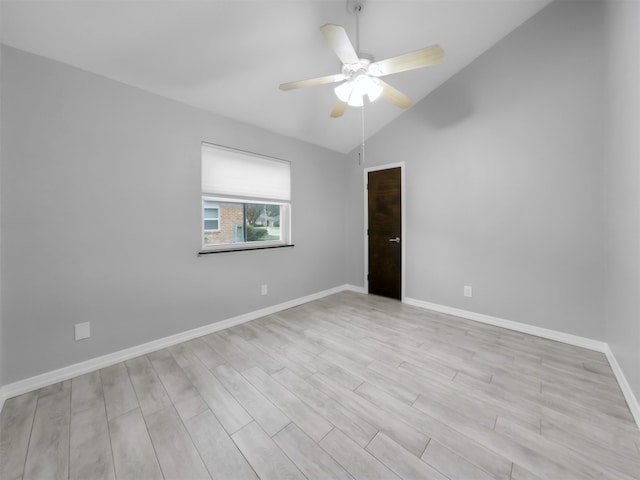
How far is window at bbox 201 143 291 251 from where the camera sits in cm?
273

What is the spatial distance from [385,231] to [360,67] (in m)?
2.44

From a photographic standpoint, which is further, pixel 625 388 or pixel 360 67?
pixel 360 67

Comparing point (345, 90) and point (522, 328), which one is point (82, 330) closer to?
point (345, 90)

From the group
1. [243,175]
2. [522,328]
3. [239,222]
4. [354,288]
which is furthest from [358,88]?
[354,288]

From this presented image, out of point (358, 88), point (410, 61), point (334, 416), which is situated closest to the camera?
point (334, 416)

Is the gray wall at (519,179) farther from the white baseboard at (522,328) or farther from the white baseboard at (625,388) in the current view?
the white baseboard at (625,388)

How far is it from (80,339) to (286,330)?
1724 mm

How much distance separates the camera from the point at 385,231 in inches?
150

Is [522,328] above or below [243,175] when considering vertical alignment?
below

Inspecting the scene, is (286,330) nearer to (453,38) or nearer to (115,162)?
(115,162)

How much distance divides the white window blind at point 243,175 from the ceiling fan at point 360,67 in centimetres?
122

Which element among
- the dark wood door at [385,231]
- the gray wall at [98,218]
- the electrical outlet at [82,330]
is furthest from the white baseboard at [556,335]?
the electrical outlet at [82,330]

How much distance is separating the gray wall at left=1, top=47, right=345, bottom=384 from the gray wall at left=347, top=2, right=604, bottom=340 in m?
2.48

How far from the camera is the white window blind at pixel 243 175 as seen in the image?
8.81 feet
